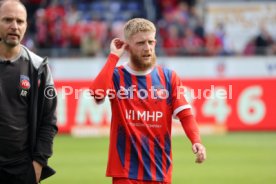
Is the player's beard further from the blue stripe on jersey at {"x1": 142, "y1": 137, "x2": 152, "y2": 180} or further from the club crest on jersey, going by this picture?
the club crest on jersey

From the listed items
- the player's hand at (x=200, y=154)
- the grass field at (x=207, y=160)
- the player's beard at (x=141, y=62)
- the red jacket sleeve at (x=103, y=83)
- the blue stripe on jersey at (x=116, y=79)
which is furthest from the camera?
the grass field at (x=207, y=160)

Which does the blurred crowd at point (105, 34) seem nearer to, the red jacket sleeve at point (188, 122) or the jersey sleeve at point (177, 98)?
the jersey sleeve at point (177, 98)

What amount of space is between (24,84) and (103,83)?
0.73 meters

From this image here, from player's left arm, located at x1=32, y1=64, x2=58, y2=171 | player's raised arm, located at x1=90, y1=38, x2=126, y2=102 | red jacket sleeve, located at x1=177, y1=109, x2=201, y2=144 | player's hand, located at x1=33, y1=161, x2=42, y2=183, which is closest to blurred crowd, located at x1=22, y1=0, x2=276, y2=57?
player's raised arm, located at x1=90, y1=38, x2=126, y2=102

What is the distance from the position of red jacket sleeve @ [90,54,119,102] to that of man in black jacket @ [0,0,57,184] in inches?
15.9

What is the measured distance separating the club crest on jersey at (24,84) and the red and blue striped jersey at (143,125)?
704 mm

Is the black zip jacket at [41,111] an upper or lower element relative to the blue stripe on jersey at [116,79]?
lower

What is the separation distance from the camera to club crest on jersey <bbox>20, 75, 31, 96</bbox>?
599cm

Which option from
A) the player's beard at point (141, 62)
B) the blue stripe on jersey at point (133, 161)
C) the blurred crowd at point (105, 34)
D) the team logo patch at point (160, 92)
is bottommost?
the blue stripe on jersey at point (133, 161)

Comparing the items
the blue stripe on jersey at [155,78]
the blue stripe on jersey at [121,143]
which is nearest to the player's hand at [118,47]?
the blue stripe on jersey at [155,78]

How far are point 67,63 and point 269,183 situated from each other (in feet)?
37.6

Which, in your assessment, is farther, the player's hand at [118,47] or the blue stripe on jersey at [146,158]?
the player's hand at [118,47]

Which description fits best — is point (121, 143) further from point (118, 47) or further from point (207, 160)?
point (207, 160)

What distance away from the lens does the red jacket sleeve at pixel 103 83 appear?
20.9 ft
